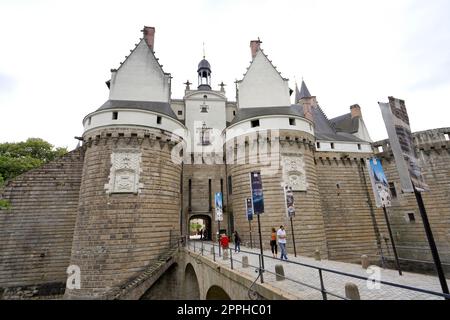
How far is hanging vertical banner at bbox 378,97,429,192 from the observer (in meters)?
5.67

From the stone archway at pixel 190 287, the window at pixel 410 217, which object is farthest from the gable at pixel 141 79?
the window at pixel 410 217

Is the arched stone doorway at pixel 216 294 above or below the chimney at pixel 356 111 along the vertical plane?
below

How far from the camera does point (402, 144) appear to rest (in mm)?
5852

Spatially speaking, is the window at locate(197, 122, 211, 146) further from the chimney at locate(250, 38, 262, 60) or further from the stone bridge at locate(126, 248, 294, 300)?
the stone bridge at locate(126, 248, 294, 300)

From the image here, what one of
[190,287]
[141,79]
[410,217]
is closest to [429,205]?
[410,217]

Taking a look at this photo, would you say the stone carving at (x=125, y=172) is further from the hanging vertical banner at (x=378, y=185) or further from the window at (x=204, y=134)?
the hanging vertical banner at (x=378, y=185)

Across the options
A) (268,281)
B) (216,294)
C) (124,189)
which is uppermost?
(124,189)

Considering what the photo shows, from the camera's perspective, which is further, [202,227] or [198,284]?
[202,227]

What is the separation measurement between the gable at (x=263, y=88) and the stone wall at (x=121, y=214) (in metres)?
8.95

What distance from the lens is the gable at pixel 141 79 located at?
20141mm

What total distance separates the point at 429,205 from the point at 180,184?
21.9 metres

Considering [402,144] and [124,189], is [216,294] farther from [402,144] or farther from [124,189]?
[402,144]

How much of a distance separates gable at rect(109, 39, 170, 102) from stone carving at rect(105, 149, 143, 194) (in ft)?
19.3

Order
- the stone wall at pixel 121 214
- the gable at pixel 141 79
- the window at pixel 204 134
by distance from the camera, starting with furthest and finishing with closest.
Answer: the window at pixel 204 134 < the gable at pixel 141 79 < the stone wall at pixel 121 214
